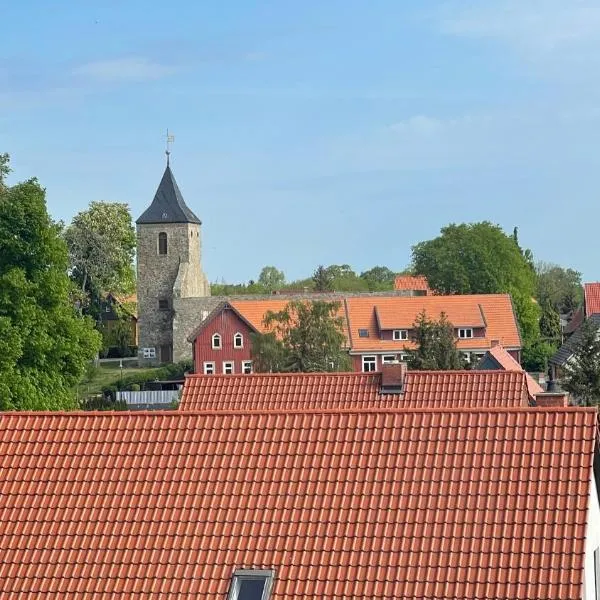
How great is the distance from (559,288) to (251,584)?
4821 inches

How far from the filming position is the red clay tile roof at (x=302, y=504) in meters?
13.4

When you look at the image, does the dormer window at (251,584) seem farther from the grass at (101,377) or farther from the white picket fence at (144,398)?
the grass at (101,377)

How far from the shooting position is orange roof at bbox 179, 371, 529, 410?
27578 millimetres

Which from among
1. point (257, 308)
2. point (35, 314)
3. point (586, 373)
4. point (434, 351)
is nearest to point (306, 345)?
point (434, 351)

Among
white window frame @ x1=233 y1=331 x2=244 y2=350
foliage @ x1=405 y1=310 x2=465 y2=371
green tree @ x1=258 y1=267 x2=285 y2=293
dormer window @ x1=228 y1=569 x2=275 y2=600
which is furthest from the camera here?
green tree @ x1=258 y1=267 x2=285 y2=293

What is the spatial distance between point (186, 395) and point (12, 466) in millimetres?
13163

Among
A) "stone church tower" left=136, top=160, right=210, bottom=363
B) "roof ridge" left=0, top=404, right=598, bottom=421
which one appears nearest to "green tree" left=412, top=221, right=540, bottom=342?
"stone church tower" left=136, top=160, right=210, bottom=363

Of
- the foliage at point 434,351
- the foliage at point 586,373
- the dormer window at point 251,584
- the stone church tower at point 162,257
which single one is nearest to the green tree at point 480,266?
the stone church tower at point 162,257

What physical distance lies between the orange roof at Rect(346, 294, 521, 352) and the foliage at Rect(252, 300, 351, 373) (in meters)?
18.1

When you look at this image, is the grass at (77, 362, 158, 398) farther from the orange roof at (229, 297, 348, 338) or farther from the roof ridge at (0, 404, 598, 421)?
the roof ridge at (0, 404, 598, 421)

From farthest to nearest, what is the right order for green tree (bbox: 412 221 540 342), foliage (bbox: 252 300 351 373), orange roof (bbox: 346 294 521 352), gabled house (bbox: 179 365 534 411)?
green tree (bbox: 412 221 540 342), orange roof (bbox: 346 294 521 352), foliage (bbox: 252 300 351 373), gabled house (bbox: 179 365 534 411)

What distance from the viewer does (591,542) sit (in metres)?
14.1

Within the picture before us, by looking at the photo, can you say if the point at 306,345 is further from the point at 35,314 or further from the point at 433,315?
the point at 433,315

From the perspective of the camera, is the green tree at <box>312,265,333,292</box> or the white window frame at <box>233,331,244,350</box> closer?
the white window frame at <box>233,331,244,350</box>
